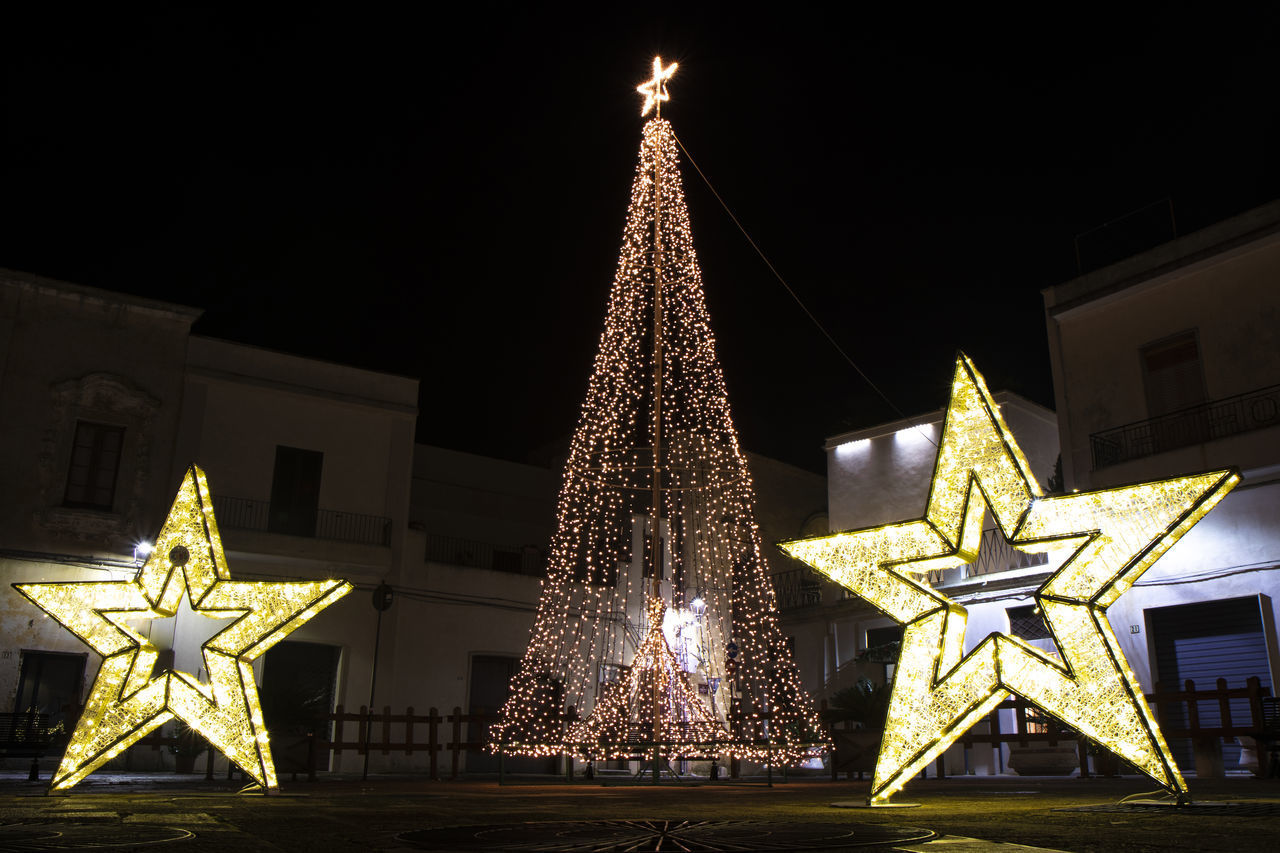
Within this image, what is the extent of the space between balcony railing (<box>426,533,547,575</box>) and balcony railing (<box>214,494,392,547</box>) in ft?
9.19

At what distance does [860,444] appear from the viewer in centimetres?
2162

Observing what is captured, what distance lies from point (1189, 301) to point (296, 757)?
548 inches

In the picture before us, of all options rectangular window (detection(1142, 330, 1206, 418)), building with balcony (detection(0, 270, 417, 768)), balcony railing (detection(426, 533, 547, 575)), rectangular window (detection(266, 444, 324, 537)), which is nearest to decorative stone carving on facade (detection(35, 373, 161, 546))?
building with balcony (detection(0, 270, 417, 768))

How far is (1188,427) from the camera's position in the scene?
1514cm

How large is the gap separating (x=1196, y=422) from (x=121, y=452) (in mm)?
17102

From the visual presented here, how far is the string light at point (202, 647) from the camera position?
7867mm

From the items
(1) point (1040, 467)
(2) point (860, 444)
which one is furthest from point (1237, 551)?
(2) point (860, 444)

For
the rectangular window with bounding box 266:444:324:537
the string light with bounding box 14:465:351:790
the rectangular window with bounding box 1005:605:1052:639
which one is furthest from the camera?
the rectangular window with bounding box 266:444:324:537

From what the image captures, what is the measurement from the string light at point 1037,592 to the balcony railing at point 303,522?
1441cm

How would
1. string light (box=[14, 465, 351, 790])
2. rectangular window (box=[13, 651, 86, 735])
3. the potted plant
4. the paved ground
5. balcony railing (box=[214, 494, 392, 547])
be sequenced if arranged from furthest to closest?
balcony railing (box=[214, 494, 392, 547])
rectangular window (box=[13, 651, 86, 735])
the potted plant
string light (box=[14, 465, 351, 790])
the paved ground

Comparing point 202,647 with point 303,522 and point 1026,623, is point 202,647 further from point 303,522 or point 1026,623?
point 1026,623

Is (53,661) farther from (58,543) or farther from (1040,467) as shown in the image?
(1040,467)

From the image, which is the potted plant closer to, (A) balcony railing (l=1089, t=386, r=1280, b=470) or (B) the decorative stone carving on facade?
(A) balcony railing (l=1089, t=386, r=1280, b=470)

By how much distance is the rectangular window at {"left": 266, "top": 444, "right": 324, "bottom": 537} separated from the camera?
1928 cm
